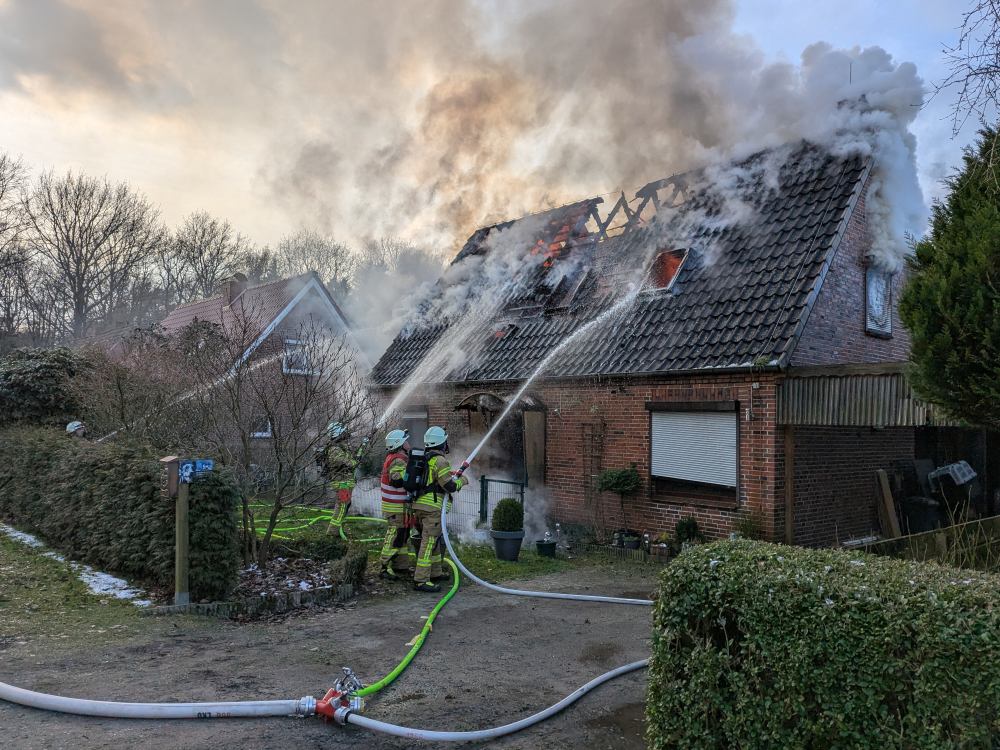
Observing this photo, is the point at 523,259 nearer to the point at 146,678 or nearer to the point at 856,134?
the point at 856,134

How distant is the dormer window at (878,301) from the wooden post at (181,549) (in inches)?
395

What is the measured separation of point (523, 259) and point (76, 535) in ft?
33.9

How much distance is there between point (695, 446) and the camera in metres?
10.2

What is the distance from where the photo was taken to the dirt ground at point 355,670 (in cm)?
420

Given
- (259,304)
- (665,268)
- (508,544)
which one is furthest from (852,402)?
(259,304)

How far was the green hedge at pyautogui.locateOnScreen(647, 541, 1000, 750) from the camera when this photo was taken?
108 inches

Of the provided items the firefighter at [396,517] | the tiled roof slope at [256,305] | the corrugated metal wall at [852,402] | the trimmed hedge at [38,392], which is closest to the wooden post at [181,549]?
the firefighter at [396,517]

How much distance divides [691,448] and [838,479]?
229cm

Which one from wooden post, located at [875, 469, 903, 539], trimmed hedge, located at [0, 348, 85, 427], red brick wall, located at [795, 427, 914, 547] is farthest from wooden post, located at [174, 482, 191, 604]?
wooden post, located at [875, 469, 903, 539]

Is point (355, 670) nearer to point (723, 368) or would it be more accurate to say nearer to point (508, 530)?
point (508, 530)

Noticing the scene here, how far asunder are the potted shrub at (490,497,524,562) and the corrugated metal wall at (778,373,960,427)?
12.5 ft

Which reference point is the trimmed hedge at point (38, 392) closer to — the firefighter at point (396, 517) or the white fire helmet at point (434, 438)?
the firefighter at point (396, 517)

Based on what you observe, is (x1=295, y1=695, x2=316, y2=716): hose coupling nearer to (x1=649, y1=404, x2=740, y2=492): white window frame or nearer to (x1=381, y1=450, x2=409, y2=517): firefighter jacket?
(x1=381, y1=450, x2=409, y2=517): firefighter jacket

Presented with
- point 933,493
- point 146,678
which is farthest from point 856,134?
point 146,678
